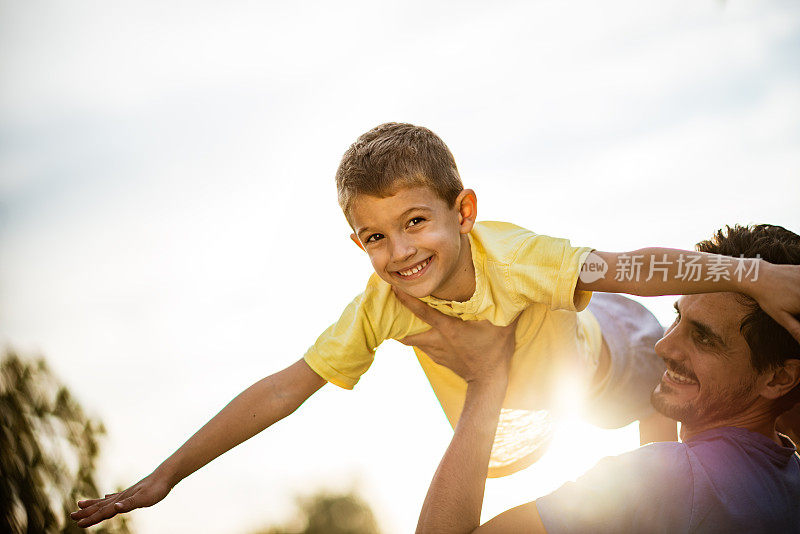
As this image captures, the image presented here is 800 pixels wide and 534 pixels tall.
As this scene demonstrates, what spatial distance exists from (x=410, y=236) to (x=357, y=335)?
1.94ft

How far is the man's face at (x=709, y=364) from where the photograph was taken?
2.67 meters

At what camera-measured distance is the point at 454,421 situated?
4.14m

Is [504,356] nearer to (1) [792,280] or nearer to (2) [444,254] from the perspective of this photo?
(2) [444,254]

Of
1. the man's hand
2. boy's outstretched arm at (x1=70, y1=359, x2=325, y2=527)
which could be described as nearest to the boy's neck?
boy's outstretched arm at (x1=70, y1=359, x2=325, y2=527)

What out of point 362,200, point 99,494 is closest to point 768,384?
point 362,200

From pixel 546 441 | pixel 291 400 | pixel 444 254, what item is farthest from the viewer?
pixel 546 441

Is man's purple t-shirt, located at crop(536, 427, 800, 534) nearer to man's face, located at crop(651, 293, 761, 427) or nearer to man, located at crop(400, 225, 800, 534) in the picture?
man, located at crop(400, 225, 800, 534)

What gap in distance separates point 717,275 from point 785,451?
0.70m

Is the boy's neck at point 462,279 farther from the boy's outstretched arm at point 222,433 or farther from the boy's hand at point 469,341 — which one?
the boy's outstretched arm at point 222,433

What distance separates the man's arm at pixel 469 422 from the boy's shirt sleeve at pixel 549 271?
360 mm

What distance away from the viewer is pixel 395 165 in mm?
3082

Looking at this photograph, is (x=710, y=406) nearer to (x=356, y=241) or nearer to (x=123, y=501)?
(x=356, y=241)

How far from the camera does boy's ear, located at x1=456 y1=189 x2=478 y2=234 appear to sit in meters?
3.24

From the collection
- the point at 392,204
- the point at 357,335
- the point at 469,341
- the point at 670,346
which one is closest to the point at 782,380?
the point at 670,346
